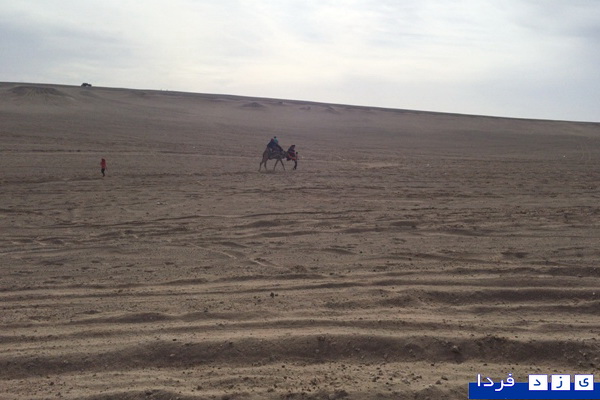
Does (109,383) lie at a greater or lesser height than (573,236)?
lesser

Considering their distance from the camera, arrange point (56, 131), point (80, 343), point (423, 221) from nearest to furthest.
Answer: point (80, 343), point (423, 221), point (56, 131)

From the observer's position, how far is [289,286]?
7.30 m

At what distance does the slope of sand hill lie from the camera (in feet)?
16.6

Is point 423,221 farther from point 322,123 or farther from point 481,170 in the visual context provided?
point 322,123

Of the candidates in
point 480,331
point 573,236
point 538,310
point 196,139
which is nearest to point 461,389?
point 480,331

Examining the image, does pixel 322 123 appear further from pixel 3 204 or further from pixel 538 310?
pixel 538 310

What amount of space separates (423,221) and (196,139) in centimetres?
2635

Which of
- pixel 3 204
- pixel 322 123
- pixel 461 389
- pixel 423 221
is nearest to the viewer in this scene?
pixel 461 389

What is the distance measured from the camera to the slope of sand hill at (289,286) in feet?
16.6

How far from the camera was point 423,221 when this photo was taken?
11.8 metres

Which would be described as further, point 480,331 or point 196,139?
point 196,139

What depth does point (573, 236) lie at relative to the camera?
10.2 metres

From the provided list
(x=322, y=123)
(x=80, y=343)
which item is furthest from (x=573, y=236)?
(x=322, y=123)

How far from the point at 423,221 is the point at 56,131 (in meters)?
29.3
